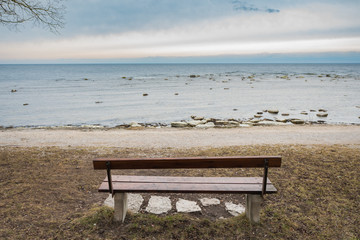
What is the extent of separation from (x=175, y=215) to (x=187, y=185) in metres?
0.72

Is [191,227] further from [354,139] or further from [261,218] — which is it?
[354,139]

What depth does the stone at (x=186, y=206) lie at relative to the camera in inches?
185

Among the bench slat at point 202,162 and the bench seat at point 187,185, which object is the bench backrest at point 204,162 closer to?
the bench slat at point 202,162

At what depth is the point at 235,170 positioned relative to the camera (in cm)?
671

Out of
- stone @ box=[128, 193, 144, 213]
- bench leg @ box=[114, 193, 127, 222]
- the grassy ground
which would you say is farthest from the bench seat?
stone @ box=[128, 193, 144, 213]

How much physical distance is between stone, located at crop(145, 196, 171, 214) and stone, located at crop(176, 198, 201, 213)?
0.19 metres

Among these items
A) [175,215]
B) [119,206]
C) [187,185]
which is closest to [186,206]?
[175,215]

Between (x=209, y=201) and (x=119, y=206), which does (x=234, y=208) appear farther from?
(x=119, y=206)

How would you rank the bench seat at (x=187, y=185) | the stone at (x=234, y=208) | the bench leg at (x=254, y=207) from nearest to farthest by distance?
the bench seat at (x=187, y=185), the bench leg at (x=254, y=207), the stone at (x=234, y=208)

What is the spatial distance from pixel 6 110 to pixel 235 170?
24.4 m

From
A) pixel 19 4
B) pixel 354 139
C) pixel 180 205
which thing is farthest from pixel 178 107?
pixel 180 205

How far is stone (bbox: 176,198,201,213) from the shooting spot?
4.70 m

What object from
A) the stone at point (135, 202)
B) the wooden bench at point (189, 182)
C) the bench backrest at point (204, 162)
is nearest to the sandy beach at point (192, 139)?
the stone at point (135, 202)

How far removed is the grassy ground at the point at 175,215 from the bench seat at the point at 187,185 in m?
0.66
